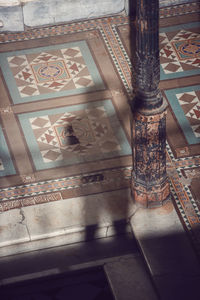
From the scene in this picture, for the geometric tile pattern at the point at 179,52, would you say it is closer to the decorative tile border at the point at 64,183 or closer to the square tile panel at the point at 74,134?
the square tile panel at the point at 74,134

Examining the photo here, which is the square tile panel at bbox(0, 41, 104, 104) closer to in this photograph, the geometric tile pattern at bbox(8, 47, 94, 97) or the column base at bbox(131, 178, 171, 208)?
the geometric tile pattern at bbox(8, 47, 94, 97)

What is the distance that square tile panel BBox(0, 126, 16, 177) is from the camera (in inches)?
276

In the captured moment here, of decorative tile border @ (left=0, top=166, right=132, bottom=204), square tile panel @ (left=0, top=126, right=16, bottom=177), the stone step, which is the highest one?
square tile panel @ (left=0, top=126, right=16, bottom=177)

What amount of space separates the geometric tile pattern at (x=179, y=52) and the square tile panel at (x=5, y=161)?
196 cm

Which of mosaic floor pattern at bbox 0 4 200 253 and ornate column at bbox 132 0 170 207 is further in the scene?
mosaic floor pattern at bbox 0 4 200 253

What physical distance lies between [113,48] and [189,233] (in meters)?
2.89

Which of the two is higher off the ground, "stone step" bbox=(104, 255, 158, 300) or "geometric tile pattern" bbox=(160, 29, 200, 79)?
"geometric tile pattern" bbox=(160, 29, 200, 79)

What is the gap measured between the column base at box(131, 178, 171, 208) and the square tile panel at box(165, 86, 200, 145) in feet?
2.97

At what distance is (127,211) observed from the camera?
6484 millimetres

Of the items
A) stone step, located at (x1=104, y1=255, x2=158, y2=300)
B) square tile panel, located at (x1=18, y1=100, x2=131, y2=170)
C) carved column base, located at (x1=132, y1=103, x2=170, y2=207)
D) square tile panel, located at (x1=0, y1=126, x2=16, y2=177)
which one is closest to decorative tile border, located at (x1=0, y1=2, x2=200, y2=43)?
square tile panel, located at (x1=18, y1=100, x2=131, y2=170)

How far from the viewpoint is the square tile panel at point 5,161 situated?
700 cm

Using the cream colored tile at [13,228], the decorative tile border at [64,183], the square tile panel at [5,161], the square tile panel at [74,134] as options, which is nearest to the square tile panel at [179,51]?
the square tile panel at [74,134]

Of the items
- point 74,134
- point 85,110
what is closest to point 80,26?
point 85,110

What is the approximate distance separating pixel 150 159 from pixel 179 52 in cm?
250
